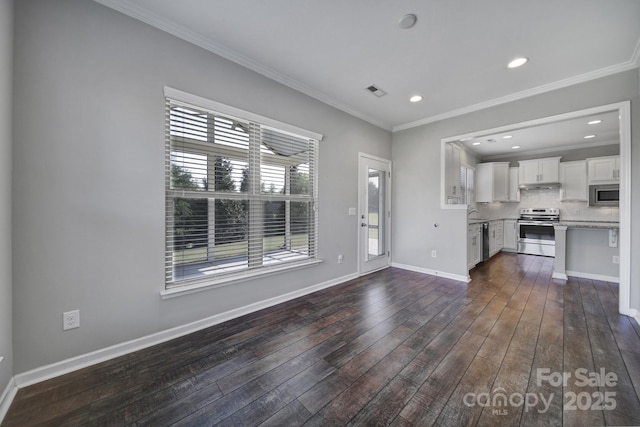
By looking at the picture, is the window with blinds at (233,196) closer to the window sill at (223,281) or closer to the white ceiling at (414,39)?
the window sill at (223,281)

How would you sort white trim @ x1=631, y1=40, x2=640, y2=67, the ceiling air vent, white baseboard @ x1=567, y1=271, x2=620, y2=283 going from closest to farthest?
white trim @ x1=631, y1=40, x2=640, y2=67 → the ceiling air vent → white baseboard @ x1=567, y1=271, x2=620, y2=283

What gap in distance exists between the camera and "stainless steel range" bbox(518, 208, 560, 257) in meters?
5.66

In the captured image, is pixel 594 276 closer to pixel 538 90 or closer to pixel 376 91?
pixel 538 90

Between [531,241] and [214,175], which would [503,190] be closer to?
[531,241]

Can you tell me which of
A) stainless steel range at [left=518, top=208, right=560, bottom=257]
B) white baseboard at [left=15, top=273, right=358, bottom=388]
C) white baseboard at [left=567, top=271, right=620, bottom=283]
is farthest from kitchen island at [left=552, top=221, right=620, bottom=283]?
white baseboard at [left=15, top=273, right=358, bottom=388]

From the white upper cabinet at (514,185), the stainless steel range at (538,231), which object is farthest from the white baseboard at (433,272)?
the white upper cabinet at (514,185)

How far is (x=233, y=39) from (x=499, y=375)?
139 inches

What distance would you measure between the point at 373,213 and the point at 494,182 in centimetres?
415

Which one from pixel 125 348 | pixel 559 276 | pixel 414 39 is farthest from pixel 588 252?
pixel 125 348

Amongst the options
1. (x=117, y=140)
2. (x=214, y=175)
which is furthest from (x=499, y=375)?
(x=117, y=140)

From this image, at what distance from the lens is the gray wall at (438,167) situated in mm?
2609

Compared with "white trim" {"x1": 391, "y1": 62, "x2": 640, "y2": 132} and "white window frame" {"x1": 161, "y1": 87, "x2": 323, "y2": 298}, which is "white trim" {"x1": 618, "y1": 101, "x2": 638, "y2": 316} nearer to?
"white trim" {"x1": 391, "y1": 62, "x2": 640, "y2": 132}

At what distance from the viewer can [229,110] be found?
2.49 metres

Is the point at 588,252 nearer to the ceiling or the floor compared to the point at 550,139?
nearer to the floor
